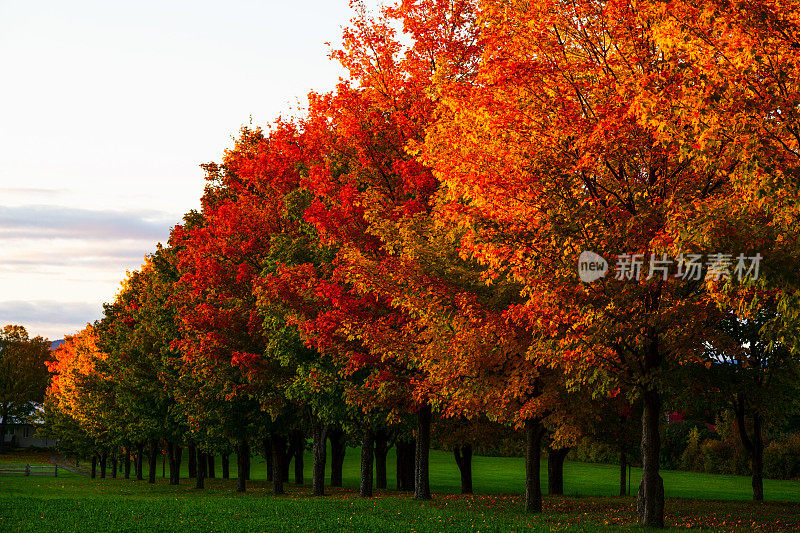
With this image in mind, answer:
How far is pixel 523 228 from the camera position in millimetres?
16828

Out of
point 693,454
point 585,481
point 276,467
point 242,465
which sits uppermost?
point 276,467

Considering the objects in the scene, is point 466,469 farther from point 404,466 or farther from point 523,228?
point 523,228

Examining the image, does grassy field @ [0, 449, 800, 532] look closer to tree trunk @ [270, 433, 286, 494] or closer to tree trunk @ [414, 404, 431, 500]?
tree trunk @ [414, 404, 431, 500]

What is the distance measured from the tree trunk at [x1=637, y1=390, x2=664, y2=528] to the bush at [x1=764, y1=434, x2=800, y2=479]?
150 ft

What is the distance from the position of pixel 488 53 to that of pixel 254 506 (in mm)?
15731

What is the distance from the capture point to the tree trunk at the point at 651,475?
727 inches

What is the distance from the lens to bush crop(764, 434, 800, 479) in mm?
57875

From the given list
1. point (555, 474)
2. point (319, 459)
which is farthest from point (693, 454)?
point (319, 459)

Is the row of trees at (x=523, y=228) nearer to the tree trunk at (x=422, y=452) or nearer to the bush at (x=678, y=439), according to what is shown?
the tree trunk at (x=422, y=452)

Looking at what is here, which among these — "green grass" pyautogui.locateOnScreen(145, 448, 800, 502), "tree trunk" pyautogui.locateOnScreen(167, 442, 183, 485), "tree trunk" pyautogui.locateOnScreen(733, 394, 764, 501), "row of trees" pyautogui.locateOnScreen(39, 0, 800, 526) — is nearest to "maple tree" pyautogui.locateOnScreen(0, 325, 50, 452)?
"green grass" pyautogui.locateOnScreen(145, 448, 800, 502)

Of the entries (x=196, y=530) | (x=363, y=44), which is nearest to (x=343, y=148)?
(x=363, y=44)

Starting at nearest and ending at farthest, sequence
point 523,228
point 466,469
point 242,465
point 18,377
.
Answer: point 523,228, point 242,465, point 466,469, point 18,377

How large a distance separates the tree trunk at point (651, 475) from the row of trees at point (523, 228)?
0.07 metres

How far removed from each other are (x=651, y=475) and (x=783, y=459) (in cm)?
4629
